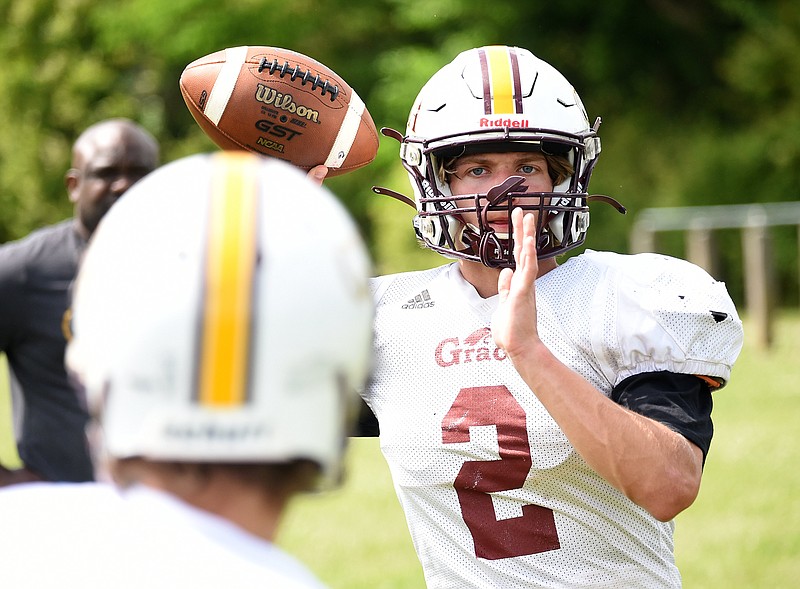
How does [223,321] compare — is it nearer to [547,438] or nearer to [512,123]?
[547,438]

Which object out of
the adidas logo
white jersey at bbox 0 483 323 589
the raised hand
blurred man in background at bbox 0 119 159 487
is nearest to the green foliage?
blurred man in background at bbox 0 119 159 487

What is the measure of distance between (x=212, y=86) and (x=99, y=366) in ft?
6.00

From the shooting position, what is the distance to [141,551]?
3.75 ft

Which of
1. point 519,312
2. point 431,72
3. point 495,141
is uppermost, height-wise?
point 495,141

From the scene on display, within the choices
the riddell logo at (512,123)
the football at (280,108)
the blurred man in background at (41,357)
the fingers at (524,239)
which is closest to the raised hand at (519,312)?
the fingers at (524,239)

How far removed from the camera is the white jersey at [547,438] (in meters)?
2.27

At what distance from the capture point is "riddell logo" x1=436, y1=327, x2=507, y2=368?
7.75ft

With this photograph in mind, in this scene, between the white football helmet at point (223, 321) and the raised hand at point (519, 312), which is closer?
the white football helmet at point (223, 321)

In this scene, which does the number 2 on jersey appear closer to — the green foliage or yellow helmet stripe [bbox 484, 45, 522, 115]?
yellow helmet stripe [bbox 484, 45, 522, 115]

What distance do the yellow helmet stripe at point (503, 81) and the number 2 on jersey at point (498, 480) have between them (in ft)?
1.92

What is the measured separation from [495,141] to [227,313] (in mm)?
1398

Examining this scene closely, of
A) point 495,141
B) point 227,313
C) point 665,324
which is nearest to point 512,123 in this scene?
point 495,141

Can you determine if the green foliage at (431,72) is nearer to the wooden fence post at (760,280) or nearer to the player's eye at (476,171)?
the wooden fence post at (760,280)

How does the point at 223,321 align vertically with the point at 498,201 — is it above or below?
above
